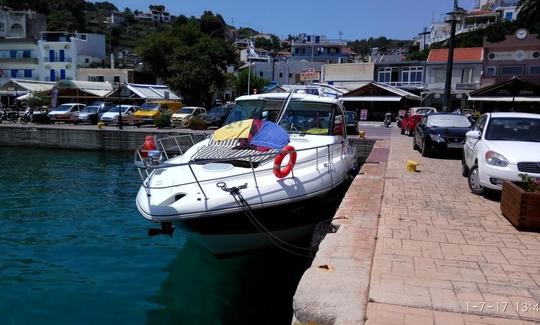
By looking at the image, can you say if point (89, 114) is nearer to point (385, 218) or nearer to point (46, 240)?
point (46, 240)

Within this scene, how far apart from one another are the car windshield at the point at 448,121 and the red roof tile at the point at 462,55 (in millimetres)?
34803

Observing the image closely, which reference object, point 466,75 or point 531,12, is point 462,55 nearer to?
point 466,75

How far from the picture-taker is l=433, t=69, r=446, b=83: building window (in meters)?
49.3

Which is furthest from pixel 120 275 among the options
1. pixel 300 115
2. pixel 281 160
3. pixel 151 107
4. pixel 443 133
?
pixel 151 107

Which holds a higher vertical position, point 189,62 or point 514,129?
point 189,62

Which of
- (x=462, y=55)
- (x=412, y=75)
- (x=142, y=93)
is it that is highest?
(x=462, y=55)

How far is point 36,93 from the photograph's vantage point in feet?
146

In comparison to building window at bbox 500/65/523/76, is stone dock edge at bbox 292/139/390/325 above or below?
below

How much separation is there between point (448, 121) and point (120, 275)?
488 inches

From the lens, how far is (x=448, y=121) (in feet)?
53.1

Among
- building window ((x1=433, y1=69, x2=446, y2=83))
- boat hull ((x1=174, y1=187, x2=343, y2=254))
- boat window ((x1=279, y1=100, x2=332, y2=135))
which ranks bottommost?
boat hull ((x1=174, y1=187, x2=343, y2=254))

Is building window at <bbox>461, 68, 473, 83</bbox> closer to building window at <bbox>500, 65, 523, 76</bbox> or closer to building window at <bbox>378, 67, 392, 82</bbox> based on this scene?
building window at <bbox>500, 65, 523, 76</bbox>

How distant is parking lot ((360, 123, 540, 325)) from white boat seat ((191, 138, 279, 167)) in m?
1.99

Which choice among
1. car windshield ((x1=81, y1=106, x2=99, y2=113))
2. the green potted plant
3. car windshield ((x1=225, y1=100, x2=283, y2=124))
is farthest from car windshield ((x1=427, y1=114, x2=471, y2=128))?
car windshield ((x1=81, y1=106, x2=99, y2=113))
